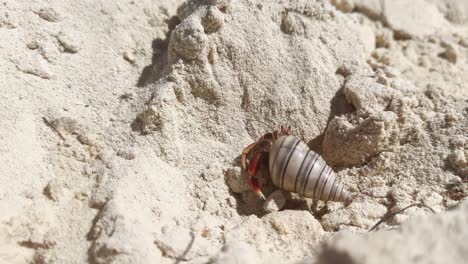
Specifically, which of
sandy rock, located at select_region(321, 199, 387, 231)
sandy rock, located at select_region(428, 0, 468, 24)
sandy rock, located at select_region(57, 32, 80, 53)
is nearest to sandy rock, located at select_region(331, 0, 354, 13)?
sandy rock, located at select_region(428, 0, 468, 24)

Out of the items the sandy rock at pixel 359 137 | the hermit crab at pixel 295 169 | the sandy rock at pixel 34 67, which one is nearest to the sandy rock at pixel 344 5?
the sandy rock at pixel 359 137

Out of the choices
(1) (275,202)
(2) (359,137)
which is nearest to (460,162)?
(2) (359,137)

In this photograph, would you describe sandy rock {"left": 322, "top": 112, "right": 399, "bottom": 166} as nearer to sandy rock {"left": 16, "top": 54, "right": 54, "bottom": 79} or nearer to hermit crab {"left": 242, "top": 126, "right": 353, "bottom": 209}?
hermit crab {"left": 242, "top": 126, "right": 353, "bottom": 209}

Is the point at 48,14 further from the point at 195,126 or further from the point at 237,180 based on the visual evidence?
the point at 237,180

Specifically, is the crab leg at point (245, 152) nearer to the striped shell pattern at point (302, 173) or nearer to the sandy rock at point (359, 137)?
the striped shell pattern at point (302, 173)

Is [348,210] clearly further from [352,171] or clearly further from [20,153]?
[20,153]
